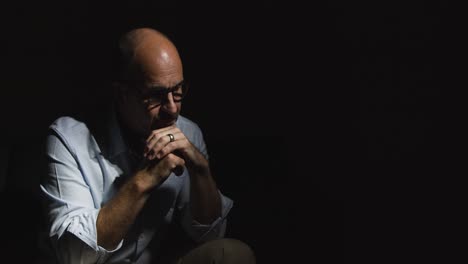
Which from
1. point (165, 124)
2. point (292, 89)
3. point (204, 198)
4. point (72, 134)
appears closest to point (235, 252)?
point (204, 198)

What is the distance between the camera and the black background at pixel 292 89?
2.71m

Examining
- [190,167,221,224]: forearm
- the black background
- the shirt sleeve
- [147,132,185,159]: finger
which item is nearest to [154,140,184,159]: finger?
[147,132,185,159]: finger

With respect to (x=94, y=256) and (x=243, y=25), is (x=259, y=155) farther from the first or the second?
(x=94, y=256)

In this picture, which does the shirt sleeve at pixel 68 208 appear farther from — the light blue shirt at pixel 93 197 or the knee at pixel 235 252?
the knee at pixel 235 252

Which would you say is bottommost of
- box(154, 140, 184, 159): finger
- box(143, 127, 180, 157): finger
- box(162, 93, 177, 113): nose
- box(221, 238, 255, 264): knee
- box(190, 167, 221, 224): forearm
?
box(221, 238, 255, 264): knee

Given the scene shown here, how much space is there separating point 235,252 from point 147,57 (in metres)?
0.65

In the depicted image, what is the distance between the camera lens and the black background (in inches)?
107

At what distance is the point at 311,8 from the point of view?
2809 mm

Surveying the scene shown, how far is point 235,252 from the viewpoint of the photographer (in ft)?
5.97

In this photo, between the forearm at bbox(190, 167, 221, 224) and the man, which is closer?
the man

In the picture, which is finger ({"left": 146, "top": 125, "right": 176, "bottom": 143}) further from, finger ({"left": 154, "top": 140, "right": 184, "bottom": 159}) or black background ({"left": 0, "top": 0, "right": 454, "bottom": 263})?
black background ({"left": 0, "top": 0, "right": 454, "bottom": 263})

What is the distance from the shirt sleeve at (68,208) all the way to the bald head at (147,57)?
31 cm

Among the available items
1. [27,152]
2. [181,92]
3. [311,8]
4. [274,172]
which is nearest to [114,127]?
[181,92]

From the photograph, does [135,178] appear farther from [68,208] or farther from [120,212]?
[68,208]
